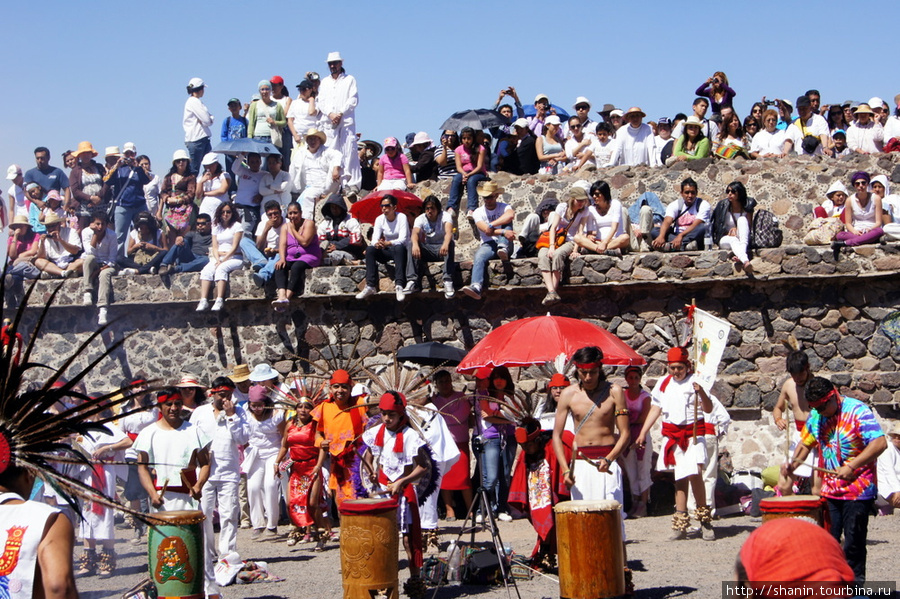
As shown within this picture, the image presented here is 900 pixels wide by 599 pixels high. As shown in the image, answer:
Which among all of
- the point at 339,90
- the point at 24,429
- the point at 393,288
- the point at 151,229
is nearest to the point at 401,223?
the point at 393,288

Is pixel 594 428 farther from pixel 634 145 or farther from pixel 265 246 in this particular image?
pixel 634 145

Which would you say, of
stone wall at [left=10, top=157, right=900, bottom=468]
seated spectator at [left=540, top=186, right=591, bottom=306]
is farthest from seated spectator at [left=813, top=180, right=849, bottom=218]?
seated spectator at [left=540, top=186, right=591, bottom=306]

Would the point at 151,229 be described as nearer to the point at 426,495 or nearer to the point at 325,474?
the point at 325,474

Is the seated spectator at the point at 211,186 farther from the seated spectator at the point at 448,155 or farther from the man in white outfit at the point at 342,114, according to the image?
the seated spectator at the point at 448,155

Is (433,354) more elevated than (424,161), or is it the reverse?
(424,161)

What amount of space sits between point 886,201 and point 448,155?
20.8ft

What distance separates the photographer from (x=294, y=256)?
15.4 meters

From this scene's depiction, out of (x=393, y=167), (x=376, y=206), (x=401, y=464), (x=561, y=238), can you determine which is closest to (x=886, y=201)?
(x=561, y=238)

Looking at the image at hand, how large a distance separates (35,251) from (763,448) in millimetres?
11064

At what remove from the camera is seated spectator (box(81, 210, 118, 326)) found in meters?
16.9

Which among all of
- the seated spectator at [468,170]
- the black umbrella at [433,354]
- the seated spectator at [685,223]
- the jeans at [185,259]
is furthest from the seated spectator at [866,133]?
the jeans at [185,259]

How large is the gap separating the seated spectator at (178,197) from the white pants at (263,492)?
645cm

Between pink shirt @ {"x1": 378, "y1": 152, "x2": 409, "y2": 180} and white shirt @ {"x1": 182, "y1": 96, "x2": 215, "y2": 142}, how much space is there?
3211 millimetres

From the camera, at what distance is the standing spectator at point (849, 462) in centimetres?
734
